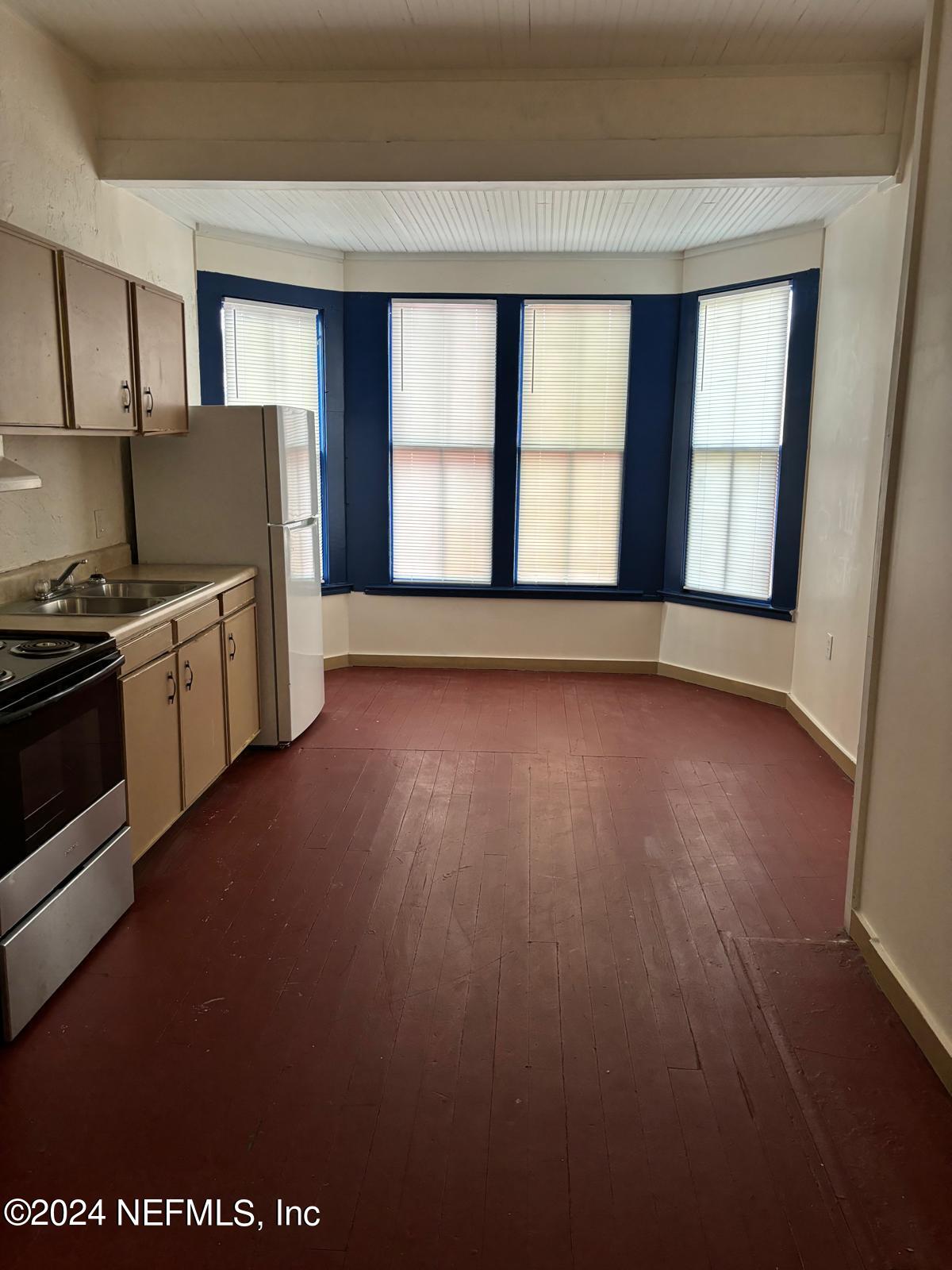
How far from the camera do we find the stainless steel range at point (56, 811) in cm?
222

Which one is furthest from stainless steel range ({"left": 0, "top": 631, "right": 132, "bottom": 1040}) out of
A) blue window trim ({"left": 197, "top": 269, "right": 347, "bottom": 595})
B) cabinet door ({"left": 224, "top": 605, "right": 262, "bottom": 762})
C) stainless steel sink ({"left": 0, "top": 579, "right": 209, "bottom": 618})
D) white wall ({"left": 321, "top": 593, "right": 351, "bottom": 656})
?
white wall ({"left": 321, "top": 593, "right": 351, "bottom": 656})

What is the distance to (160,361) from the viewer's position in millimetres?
3828

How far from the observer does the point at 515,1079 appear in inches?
84.3

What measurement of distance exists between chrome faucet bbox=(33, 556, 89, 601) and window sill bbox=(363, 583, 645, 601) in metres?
2.80

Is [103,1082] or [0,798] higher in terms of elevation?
[0,798]

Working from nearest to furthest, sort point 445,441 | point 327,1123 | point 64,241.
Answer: point 327,1123, point 64,241, point 445,441

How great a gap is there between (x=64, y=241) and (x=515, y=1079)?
3.50 meters

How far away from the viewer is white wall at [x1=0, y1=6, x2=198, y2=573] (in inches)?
127

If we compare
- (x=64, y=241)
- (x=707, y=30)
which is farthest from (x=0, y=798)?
(x=707, y=30)

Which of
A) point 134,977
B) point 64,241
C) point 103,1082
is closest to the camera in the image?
point 103,1082

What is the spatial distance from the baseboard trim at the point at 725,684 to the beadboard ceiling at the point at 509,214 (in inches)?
104

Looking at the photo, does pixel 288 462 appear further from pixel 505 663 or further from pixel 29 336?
pixel 505 663

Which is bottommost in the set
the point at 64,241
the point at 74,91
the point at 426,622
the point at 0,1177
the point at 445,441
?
the point at 0,1177

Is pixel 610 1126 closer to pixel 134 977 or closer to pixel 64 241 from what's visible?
pixel 134 977
